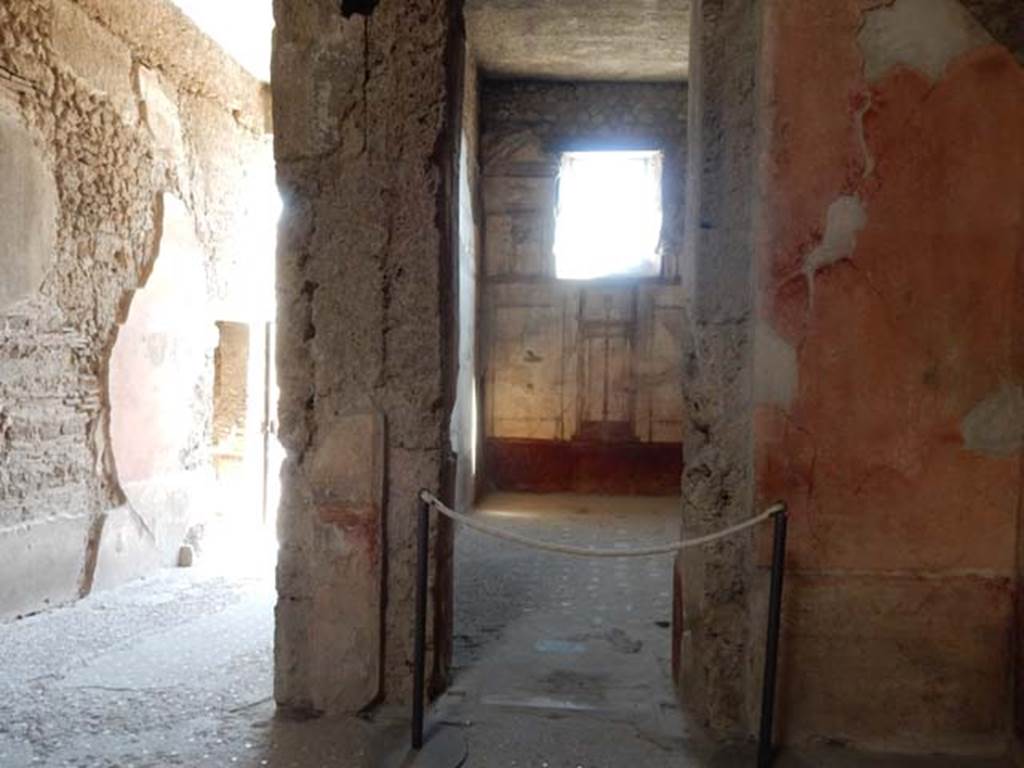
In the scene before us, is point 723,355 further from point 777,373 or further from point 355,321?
point 355,321

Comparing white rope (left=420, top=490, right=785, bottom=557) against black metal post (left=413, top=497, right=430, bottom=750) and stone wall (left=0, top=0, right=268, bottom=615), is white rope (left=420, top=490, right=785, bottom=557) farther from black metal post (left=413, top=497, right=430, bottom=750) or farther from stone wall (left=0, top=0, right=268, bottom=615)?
stone wall (left=0, top=0, right=268, bottom=615)

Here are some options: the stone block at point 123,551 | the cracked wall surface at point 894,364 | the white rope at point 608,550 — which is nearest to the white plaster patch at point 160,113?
the stone block at point 123,551

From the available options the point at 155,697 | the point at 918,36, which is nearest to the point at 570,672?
the point at 155,697

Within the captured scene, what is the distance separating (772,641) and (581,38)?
598 cm

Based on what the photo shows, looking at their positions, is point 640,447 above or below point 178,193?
below

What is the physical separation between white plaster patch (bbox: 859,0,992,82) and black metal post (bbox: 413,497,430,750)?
201 centimetres

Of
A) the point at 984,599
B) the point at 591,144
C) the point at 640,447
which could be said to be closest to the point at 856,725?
the point at 984,599

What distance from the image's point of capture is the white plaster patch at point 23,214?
140 inches

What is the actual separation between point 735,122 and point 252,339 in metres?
4.42

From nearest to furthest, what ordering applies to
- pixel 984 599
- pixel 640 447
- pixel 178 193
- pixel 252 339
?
pixel 984 599, pixel 178 193, pixel 252 339, pixel 640 447

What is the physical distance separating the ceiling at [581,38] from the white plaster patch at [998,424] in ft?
15.7

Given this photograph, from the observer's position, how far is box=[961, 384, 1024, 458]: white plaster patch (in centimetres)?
250

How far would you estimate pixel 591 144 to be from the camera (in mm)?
8094

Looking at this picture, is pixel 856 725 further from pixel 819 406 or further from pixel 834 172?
pixel 834 172
